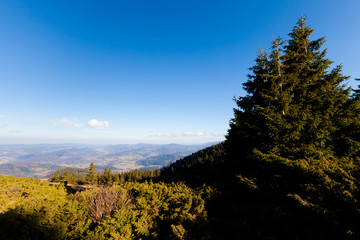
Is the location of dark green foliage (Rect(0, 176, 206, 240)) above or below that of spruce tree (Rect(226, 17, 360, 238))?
below

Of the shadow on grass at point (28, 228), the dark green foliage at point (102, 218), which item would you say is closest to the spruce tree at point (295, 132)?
the dark green foliage at point (102, 218)

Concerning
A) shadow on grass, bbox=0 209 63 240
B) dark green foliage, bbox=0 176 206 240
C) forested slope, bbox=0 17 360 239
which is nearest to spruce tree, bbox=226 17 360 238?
forested slope, bbox=0 17 360 239

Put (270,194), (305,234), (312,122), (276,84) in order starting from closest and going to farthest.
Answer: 1. (305,234)
2. (270,194)
3. (312,122)
4. (276,84)

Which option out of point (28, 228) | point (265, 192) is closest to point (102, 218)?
point (28, 228)

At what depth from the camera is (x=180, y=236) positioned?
5484mm

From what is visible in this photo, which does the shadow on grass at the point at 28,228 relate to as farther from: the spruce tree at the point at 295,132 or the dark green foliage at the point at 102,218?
the spruce tree at the point at 295,132

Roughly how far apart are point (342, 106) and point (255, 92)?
6273 millimetres

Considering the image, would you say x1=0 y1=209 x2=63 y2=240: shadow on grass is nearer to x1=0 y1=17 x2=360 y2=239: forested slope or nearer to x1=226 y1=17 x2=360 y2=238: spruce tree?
x1=0 y1=17 x2=360 y2=239: forested slope

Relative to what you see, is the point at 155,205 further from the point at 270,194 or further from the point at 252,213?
the point at 270,194

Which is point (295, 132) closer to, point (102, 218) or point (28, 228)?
point (102, 218)

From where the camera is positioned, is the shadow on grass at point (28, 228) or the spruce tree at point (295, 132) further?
the spruce tree at point (295, 132)

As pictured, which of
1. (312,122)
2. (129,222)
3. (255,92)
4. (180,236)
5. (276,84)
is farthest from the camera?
(255,92)

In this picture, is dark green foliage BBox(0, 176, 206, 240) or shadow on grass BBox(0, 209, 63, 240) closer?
shadow on grass BBox(0, 209, 63, 240)

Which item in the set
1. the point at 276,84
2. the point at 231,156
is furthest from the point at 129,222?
the point at 276,84
